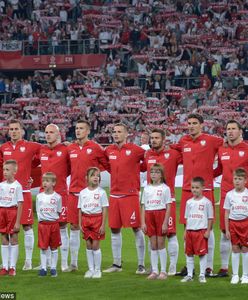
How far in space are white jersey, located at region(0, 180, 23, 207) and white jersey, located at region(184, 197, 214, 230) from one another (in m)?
2.33

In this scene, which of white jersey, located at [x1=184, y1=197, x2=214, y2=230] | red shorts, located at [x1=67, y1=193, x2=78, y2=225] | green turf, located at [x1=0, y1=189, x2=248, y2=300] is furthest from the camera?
red shorts, located at [x1=67, y1=193, x2=78, y2=225]

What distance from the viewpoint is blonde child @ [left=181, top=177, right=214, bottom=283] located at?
12.5 m

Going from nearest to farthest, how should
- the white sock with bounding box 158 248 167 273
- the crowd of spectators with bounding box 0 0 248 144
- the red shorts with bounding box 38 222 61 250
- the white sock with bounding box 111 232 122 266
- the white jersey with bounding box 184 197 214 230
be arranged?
the white jersey with bounding box 184 197 214 230
the white sock with bounding box 158 248 167 273
the red shorts with bounding box 38 222 61 250
the white sock with bounding box 111 232 122 266
the crowd of spectators with bounding box 0 0 248 144

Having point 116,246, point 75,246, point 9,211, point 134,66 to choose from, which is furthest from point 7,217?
point 134,66

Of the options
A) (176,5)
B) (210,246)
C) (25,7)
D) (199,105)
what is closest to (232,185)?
(210,246)

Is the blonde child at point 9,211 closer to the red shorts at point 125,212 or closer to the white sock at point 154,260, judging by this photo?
the red shorts at point 125,212

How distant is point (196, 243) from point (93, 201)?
60.9 inches

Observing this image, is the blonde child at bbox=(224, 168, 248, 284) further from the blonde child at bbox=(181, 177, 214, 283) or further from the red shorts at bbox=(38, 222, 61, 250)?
the red shorts at bbox=(38, 222, 61, 250)

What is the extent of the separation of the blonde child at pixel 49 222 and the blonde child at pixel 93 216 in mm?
342

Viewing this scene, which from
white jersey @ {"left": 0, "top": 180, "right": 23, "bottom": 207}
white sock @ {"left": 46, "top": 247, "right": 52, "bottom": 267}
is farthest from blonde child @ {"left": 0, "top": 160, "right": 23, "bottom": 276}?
white sock @ {"left": 46, "top": 247, "right": 52, "bottom": 267}

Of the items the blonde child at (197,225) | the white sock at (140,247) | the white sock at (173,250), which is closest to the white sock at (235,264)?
the blonde child at (197,225)

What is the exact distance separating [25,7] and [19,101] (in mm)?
5480

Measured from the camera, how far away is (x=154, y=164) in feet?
42.5

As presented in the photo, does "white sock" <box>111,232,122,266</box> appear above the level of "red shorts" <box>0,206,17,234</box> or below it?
below
